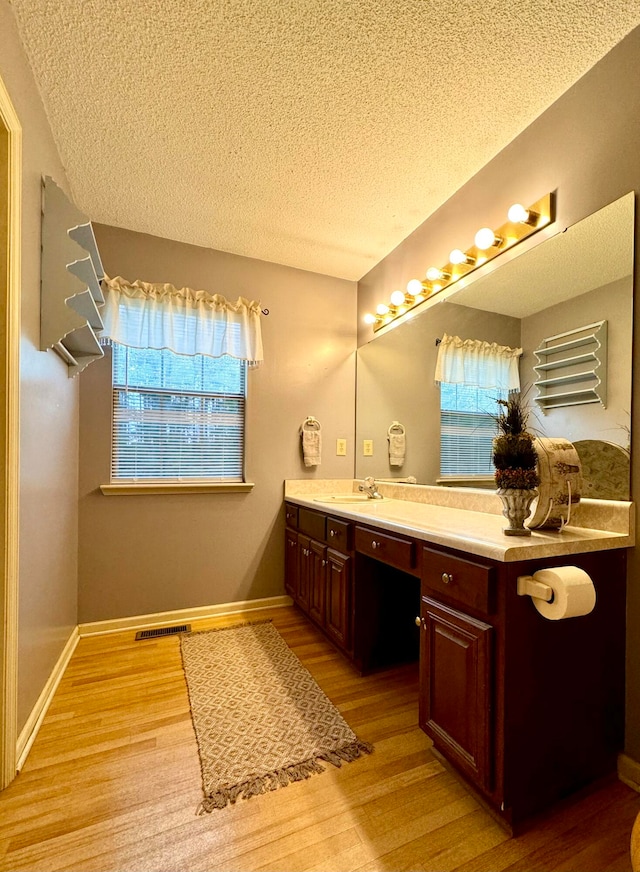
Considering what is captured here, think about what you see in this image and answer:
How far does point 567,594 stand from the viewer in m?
0.97

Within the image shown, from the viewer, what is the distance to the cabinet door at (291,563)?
2473 millimetres

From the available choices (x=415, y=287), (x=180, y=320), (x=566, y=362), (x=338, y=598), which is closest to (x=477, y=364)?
(x=566, y=362)

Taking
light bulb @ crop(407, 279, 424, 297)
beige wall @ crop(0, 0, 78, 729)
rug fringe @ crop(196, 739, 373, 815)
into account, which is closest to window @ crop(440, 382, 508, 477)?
light bulb @ crop(407, 279, 424, 297)

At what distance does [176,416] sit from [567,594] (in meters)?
2.24

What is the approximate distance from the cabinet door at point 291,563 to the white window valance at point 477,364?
1.40 m

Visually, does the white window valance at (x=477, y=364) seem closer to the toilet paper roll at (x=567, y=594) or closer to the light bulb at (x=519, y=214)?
the light bulb at (x=519, y=214)

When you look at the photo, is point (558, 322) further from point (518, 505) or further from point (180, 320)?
point (180, 320)

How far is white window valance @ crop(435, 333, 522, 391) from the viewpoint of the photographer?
167 centimetres

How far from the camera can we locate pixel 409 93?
1466 millimetres

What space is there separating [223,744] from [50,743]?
25.5 inches

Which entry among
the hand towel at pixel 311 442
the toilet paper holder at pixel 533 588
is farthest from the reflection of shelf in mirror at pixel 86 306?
the toilet paper holder at pixel 533 588

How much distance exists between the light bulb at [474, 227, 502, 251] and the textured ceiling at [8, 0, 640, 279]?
15.2 inches

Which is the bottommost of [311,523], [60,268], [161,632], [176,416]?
[161,632]

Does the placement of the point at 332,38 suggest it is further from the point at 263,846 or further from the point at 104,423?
the point at 263,846
